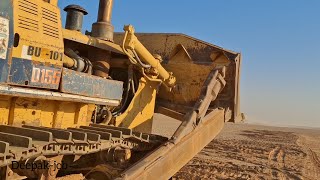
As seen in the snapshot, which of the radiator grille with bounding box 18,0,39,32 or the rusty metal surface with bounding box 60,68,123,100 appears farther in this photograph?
the rusty metal surface with bounding box 60,68,123,100

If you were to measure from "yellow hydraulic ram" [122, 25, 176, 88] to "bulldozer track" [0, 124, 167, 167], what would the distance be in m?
1.24

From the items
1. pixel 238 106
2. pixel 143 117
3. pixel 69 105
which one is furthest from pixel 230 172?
pixel 69 105

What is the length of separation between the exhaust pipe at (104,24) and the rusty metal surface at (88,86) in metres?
1.07

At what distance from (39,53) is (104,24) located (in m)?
2.17

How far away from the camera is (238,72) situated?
6.54 metres

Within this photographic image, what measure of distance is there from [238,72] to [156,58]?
169 centimetres

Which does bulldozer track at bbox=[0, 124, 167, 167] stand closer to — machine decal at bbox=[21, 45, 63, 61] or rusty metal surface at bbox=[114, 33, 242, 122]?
machine decal at bbox=[21, 45, 63, 61]

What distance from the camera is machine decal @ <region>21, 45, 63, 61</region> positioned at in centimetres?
A: 310

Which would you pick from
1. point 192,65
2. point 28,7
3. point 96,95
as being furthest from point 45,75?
point 192,65

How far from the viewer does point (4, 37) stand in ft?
9.43

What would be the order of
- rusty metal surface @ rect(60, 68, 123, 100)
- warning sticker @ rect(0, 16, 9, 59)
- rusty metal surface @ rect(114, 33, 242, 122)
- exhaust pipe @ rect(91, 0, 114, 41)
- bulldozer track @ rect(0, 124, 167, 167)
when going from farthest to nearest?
rusty metal surface @ rect(114, 33, 242, 122) → exhaust pipe @ rect(91, 0, 114, 41) → rusty metal surface @ rect(60, 68, 123, 100) → warning sticker @ rect(0, 16, 9, 59) → bulldozer track @ rect(0, 124, 167, 167)

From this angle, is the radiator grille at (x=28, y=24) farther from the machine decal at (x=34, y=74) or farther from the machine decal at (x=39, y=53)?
the machine decal at (x=34, y=74)

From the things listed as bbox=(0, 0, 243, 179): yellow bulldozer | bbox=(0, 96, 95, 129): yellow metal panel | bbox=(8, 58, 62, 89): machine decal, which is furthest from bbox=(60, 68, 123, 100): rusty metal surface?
bbox=(0, 96, 95, 129): yellow metal panel

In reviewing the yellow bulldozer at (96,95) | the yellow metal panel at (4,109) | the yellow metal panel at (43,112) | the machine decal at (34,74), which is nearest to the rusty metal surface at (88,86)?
the yellow bulldozer at (96,95)
